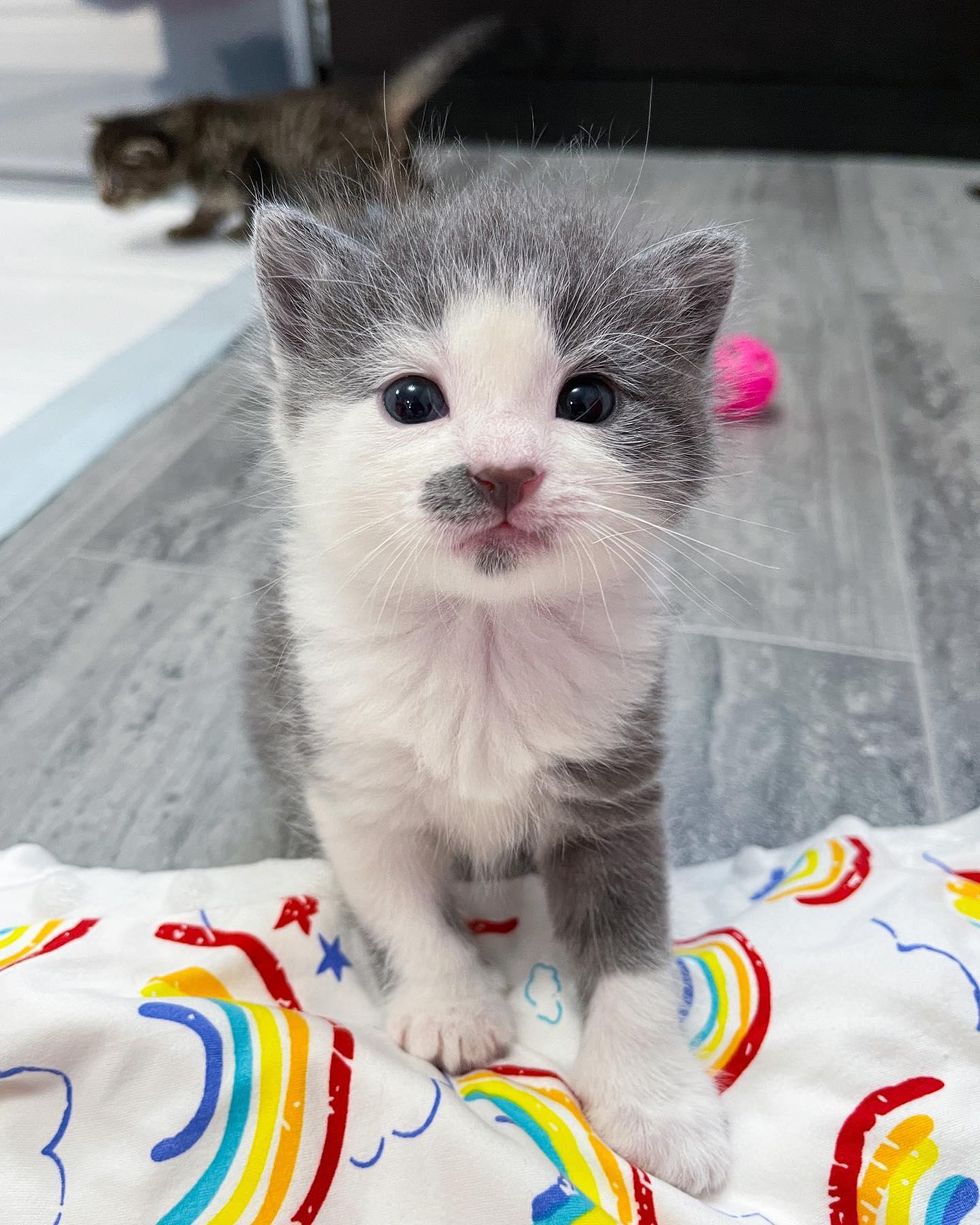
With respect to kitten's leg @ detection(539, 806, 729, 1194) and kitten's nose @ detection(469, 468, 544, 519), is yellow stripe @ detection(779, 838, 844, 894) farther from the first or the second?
kitten's nose @ detection(469, 468, 544, 519)

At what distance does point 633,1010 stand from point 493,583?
0.39 m

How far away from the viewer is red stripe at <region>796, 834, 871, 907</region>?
988 millimetres

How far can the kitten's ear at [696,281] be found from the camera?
82cm

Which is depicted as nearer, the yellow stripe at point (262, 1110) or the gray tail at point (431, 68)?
the yellow stripe at point (262, 1110)

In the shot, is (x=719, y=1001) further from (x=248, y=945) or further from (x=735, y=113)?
(x=735, y=113)

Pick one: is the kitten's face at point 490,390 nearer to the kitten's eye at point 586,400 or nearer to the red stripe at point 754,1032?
the kitten's eye at point 586,400

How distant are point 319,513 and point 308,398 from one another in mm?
94

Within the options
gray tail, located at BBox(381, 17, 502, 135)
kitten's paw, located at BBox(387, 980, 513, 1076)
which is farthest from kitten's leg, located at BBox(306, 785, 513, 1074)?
gray tail, located at BBox(381, 17, 502, 135)

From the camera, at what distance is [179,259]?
2650mm

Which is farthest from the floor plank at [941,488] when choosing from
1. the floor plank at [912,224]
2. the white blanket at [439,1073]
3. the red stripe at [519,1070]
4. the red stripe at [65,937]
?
the red stripe at [65,937]

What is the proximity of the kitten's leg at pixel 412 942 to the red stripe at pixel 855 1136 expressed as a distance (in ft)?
0.90

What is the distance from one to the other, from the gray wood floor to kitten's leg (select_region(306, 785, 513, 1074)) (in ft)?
0.66

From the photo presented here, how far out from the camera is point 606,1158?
79cm

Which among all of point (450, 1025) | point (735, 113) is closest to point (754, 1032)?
point (450, 1025)
